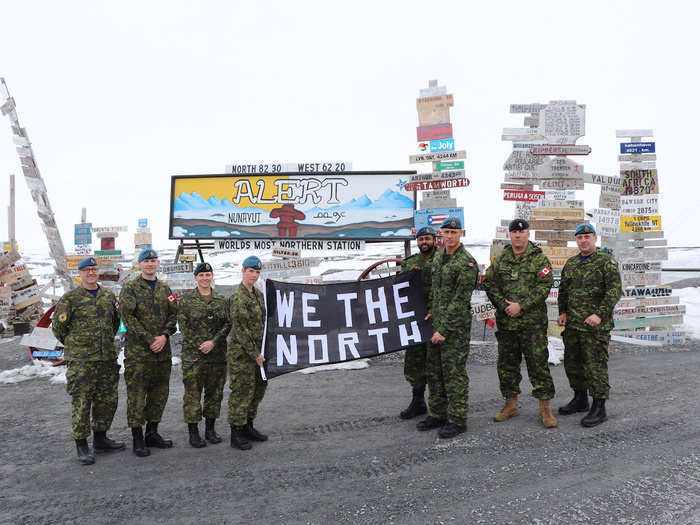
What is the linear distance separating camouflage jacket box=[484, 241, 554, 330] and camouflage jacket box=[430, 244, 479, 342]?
1.58ft

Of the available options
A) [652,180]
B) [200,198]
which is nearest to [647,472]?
[652,180]

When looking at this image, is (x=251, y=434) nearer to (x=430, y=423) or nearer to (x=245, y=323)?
(x=245, y=323)

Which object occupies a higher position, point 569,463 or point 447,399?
point 447,399

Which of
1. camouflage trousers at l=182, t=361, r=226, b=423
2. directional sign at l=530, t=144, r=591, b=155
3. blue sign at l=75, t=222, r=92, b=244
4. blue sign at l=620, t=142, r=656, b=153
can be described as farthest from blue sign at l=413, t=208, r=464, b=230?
blue sign at l=75, t=222, r=92, b=244

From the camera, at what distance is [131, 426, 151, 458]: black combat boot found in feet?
17.2

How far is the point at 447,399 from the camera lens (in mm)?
5633

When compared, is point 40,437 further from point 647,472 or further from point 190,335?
point 647,472

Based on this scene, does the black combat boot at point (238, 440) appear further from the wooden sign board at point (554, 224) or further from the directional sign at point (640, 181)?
the directional sign at point (640, 181)

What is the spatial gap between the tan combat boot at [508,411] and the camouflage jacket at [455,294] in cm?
115

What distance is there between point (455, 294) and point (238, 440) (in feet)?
9.66

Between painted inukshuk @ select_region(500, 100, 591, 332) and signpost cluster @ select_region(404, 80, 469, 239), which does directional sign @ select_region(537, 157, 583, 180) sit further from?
signpost cluster @ select_region(404, 80, 469, 239)

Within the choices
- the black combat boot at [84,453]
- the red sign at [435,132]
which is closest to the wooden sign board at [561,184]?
the red sign at [435,132]

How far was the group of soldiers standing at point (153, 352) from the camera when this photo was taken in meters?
5.25

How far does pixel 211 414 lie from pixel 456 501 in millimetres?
2939
